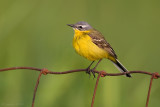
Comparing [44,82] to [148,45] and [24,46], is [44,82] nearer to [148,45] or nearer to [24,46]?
[24,46]

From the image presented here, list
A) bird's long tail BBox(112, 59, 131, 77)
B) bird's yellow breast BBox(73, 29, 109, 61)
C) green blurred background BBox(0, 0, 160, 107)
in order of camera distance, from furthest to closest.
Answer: bird's long tail BBox(112, 59, 131, 77), bird's yellow breast BBox(73, 29, 109, 61), green blurred background BBox(0, 0, 160, 107)

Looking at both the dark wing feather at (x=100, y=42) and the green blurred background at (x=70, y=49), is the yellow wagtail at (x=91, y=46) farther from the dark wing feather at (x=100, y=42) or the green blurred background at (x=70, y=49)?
the green blurred background at (x=70, y=49)

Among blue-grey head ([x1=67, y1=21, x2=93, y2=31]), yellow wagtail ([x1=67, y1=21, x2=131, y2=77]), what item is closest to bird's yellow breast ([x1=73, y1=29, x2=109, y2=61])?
yellow wagtail ([x1=67, y1=21, x2=131, y2=77])

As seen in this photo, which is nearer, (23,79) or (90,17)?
(23,79)

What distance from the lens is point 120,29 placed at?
28.4ft

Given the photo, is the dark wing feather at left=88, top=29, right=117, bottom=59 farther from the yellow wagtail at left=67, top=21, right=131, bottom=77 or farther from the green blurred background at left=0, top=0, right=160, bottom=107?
the green blurred background at left=0, top=0, right=160, bottom=107

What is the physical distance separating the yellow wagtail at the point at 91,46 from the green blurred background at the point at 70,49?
0.11 meters

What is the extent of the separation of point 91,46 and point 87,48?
0.12m

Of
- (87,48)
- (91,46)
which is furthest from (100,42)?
(87,48)

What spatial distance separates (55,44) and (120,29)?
1927 millimetres

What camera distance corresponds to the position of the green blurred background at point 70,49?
18.9 ft

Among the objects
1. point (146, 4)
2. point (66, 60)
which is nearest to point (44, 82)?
point (66, 60)

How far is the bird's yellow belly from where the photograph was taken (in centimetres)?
619

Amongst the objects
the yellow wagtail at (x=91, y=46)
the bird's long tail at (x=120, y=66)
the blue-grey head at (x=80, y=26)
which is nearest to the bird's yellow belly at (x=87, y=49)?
the yellow wagtail at (x=91, y=46)
